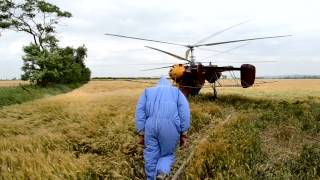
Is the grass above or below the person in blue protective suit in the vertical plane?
below

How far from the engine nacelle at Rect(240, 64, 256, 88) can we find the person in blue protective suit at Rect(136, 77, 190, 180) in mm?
22216

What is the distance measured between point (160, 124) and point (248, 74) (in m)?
22.7

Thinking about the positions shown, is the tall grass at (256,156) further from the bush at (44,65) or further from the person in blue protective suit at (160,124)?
the bush at (44,65)

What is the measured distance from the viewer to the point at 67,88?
5931 cm

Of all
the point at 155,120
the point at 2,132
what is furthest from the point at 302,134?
the point at 2,132

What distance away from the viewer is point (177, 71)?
Answer: 2798 cm

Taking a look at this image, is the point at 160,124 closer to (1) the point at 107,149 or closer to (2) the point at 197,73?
(1) the point at 107,149

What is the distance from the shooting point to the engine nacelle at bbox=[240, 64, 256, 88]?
30609 mm

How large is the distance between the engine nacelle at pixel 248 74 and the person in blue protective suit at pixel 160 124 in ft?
72.9

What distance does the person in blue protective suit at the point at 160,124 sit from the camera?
28.5 feet

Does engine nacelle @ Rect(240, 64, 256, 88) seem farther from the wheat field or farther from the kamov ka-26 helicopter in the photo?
the wheat field

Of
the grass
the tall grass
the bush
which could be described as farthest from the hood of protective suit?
the bush

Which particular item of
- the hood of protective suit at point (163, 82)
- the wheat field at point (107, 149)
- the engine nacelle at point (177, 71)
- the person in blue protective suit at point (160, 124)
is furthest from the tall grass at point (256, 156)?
the engine nacelle at point (177, 71)

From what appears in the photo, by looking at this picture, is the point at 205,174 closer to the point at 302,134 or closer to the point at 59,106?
the point at 302,134
